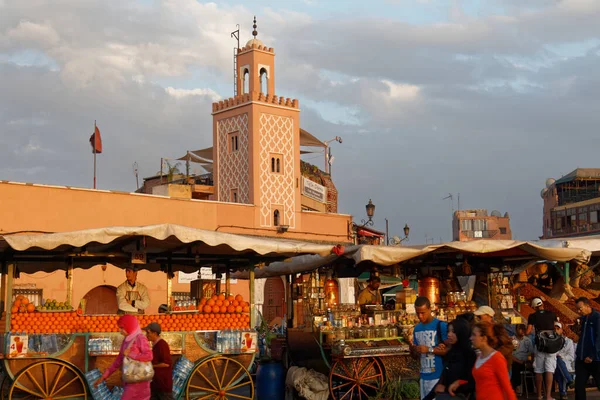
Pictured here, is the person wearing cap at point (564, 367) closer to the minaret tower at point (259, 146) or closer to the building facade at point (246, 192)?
the building facade at point (246, 192)

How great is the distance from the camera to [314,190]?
38156mm

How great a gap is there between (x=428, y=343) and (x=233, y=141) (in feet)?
89.5

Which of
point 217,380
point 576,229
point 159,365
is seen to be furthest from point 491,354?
point 576,229

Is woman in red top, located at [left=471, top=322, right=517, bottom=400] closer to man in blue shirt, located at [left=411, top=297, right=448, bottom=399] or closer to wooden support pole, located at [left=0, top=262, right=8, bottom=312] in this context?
man in blue shirt, located at [left=411, top=297, right=448, bottom=399]

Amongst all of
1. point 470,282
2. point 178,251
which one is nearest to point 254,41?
point 470,282

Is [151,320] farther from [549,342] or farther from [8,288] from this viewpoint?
[549,342]

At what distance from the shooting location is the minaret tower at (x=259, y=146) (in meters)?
33.2

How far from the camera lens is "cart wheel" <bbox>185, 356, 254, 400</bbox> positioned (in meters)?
10.6

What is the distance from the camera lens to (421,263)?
15.2 meters

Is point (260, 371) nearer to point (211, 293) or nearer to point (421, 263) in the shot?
point (211, 293)

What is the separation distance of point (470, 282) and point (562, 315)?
1979mm

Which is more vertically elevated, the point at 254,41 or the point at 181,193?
the point at 254,41

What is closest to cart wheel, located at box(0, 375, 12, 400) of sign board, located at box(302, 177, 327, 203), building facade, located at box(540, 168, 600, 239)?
sign board, located at box(302, 177, 327, 203)

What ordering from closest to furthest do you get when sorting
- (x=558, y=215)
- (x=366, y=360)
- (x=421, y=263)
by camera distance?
(x=366, y=360) → (x=421, y=263) → (x=558, y=215)
